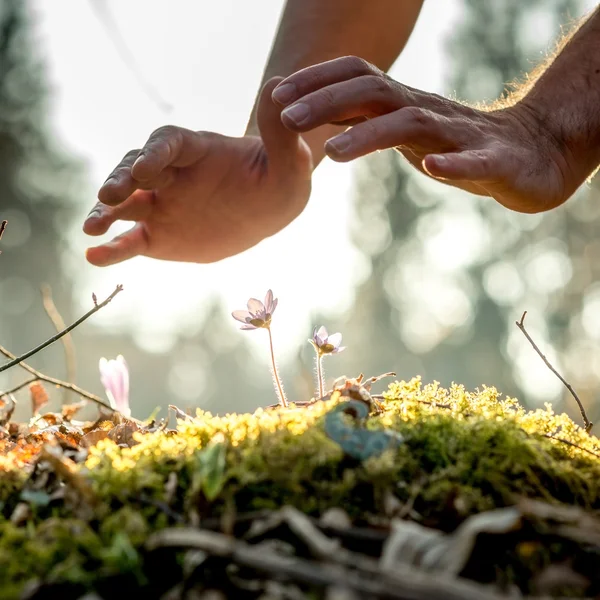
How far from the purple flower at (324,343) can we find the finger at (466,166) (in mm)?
764

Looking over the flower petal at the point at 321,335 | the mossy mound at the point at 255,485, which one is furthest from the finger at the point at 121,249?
the mossy mound at the point at 255,485

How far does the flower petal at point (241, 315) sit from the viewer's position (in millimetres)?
2245

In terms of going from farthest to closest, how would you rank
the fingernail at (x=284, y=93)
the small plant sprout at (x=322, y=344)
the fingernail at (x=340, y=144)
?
1. the fingernail at (x=284, y=93)
2. the fingernail at (x=340, y=144)
3. the small plant sprout at (x=322, y=344)

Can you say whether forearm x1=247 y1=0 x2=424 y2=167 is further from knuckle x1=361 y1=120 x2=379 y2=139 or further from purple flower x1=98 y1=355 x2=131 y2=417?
purple flower x1=98 y1=355 x2=131 y2=417

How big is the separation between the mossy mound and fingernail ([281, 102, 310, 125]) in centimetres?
125

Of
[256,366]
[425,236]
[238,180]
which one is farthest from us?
[256,366]

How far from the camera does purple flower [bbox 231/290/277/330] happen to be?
7.29ft

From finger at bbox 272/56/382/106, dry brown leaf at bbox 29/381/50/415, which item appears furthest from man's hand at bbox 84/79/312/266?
dry brown leaf at bbox 29/381/50/415

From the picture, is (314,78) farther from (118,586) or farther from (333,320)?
(333,320)

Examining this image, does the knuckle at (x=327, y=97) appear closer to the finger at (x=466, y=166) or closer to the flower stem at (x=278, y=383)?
the finger at (x=466, y=166)

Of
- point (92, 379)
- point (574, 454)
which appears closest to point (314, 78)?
point (574, 454)

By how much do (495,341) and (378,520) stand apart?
41.7 meters

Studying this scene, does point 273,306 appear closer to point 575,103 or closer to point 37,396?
point 37,396

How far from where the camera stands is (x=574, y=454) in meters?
1.58
